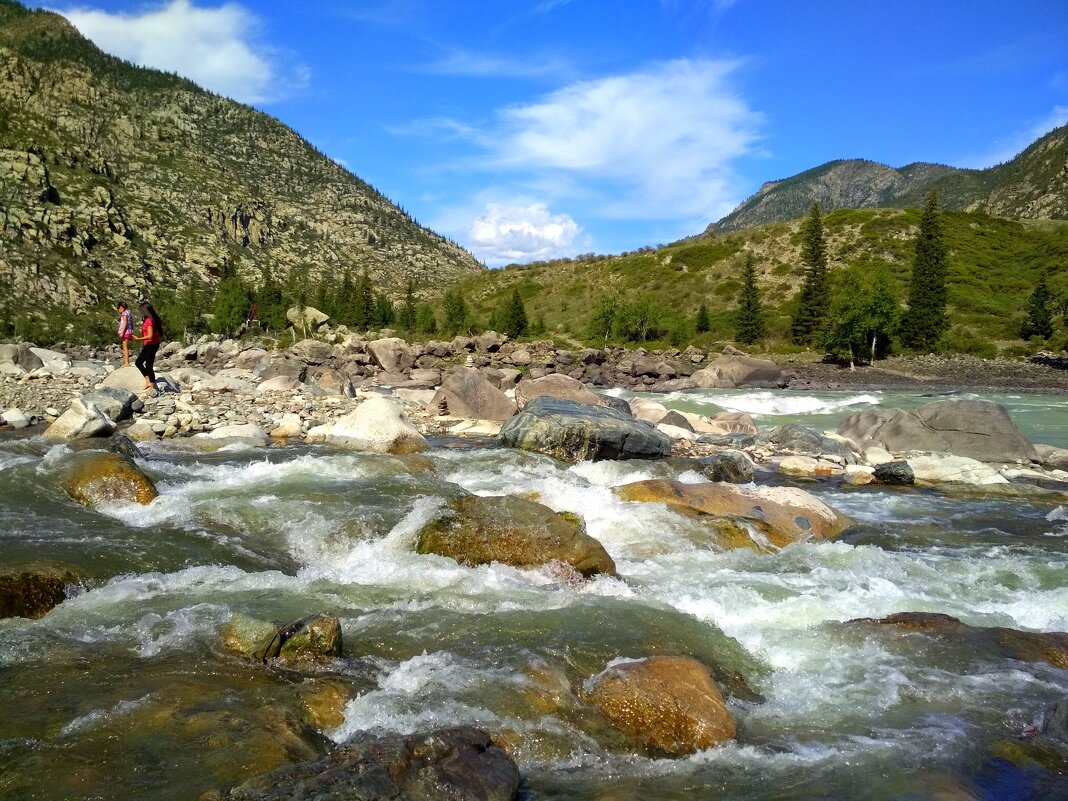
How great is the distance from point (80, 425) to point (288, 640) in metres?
11.8

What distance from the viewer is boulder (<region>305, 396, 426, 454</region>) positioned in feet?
52.1

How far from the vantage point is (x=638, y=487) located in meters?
11.7

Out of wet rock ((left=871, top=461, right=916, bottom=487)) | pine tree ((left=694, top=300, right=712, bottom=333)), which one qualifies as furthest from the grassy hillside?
wet rock ((left=871, top=461, right=916, bottom=487))

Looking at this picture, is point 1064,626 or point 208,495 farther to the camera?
point 208,495

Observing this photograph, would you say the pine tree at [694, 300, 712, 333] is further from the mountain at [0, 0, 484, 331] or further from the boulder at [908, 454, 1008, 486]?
the mountain at [0, 0, 484, 331]

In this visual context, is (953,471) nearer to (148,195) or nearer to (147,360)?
(147,360)

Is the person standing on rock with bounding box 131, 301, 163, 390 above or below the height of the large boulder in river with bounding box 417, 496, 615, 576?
above

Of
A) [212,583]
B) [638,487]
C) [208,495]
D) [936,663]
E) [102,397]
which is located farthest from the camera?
[102,397]

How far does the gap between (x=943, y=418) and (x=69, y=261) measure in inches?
3697

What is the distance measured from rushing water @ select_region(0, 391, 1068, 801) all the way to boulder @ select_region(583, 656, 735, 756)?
0.14 meters

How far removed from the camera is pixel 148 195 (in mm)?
104062

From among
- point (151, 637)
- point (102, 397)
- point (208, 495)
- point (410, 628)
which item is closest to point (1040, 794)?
point (410, 628)

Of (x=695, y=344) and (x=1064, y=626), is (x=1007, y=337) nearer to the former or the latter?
(x=695, y=344)

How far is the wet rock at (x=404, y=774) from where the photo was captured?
3277 mm
